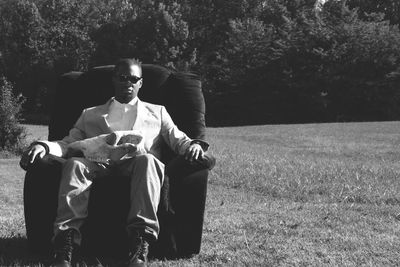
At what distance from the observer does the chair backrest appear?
4.85m

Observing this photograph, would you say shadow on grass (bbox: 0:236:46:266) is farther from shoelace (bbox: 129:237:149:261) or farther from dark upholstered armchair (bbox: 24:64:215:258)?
shoelace (bbox: 129:237:149:261)

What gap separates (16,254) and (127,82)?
150cm

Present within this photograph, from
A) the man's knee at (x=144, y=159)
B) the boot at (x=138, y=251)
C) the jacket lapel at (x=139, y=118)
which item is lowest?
the boot at (x=138, y=251)

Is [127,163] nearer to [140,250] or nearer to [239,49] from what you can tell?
[140,250]

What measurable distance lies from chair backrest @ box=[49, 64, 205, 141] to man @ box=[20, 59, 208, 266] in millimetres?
310

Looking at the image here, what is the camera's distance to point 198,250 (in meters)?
4.19

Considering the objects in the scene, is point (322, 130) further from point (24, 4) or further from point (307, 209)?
point (24, 4)

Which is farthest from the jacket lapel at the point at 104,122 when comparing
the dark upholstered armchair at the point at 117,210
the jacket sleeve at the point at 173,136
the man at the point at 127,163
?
the dark upholstered armchair at the point at 117,210

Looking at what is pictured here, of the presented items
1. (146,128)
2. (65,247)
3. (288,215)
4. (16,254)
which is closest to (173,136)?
(146,128)

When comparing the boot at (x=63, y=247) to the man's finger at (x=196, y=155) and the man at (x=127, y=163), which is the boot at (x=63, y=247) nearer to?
the man at (x=127, y=163)

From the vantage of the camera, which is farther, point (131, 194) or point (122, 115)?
point (122, 115)

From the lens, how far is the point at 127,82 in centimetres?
437

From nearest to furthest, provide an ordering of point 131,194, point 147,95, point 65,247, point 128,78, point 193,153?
point 65,247 → point 131,194 → point 193,153 → point 128,78 → point 147,95

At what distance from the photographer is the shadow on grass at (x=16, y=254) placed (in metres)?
3.94
